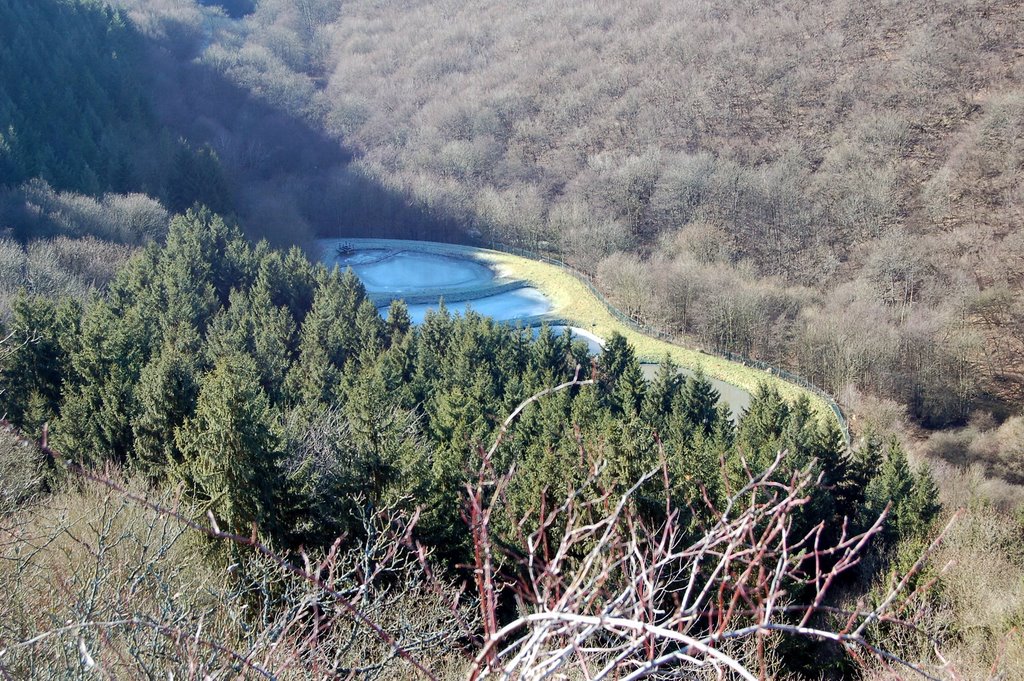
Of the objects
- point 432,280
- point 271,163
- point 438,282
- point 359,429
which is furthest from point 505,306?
point 271,163

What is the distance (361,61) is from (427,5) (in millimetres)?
14190

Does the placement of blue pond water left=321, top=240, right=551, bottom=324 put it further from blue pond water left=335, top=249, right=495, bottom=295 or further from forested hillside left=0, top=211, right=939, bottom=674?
forested hillside left=0, top=211, right=939, bottom=674

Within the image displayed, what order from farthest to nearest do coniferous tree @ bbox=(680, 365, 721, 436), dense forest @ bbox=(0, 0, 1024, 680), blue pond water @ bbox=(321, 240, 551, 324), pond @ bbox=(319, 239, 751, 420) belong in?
blue pond water @ bbox=(321, 240, 551, 324) → pond @ bbox=(319, 239, 751, 420) → coniferous tree @ bbox=(680, 365, 721, 436) → dense forest @ bbox=(0, 0, 1024, 680)

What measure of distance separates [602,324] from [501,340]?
11.1 metres

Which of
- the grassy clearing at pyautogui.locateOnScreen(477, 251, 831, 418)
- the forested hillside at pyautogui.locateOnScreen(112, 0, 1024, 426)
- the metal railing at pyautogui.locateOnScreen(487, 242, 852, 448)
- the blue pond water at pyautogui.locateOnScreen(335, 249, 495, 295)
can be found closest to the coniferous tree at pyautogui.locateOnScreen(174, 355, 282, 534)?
the grassy clearing at pyautogui.locateOnScreen(477, 251, 831, 418)

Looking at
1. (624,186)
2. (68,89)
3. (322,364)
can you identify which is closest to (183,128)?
(68,89)

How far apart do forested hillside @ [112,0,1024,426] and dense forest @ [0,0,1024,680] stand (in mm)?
266

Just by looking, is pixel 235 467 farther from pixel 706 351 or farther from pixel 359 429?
pixel 706 351

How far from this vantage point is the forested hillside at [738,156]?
107 ft

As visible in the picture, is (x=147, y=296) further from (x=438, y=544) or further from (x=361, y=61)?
(x=361, y=61)

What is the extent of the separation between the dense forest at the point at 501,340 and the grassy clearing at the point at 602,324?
1464 millimetres

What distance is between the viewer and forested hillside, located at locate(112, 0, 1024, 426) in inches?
1289

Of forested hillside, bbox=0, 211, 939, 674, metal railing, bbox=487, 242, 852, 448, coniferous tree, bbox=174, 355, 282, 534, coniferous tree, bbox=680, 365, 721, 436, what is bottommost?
metal railing, bbox=487, 242, 852, 448

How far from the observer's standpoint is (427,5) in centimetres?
9388
